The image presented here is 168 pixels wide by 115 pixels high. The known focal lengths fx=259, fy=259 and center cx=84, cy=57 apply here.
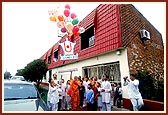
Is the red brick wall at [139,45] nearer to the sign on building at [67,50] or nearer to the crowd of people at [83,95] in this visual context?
the crowd of people at [83,95]

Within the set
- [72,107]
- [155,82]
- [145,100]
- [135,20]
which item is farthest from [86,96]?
[135,20]

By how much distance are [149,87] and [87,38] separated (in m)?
3.95

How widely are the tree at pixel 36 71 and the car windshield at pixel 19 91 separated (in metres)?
5.31

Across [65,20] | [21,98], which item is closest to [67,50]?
[65,20]

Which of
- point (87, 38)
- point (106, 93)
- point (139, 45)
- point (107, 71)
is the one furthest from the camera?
point (87, 38)

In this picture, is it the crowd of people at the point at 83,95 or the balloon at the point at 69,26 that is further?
the balloon at the point at 69,26

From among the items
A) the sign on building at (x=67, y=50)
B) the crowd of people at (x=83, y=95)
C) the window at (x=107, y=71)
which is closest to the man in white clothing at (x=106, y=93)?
the crowd of people at (x=83, y=95)

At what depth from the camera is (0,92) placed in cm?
660

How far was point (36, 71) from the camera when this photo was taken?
12.8m

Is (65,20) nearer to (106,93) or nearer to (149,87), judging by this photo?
(106,93)

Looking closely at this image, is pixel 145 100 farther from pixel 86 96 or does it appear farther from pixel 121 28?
pixel 121 28

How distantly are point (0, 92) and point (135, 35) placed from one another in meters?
4.96

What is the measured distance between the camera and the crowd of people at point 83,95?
8.02 meters

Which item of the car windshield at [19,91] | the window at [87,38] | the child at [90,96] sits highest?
the window at [87,38]
